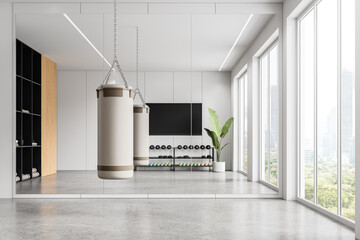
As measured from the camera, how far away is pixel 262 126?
329 inches

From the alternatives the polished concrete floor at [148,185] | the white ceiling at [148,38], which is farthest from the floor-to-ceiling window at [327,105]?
the white ceiling at [148,38]

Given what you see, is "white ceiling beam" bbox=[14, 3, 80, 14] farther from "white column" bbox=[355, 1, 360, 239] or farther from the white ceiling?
"white column" bbox=[355, 1, 360, 239]

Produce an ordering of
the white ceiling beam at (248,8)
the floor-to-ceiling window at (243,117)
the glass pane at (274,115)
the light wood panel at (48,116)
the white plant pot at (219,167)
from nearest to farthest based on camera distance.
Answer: the white ceiling beam at (248,8) < the glass pane at (274,115) < the white plant pot at (219,167) < the floor-to-ceiling window at (243,117) < the light wood panel at (48,116)

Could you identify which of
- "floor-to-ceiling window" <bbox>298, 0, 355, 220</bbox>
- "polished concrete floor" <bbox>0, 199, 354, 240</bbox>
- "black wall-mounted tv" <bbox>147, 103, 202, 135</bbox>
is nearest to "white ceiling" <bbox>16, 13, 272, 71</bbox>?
"black wall-mounted tv" <bbox>147, 103, 202, 135</bbox>

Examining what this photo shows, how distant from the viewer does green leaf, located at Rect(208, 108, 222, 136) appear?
908 cm

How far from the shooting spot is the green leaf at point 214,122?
29.8 feet

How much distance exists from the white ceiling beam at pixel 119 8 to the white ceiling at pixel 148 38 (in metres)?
0.20

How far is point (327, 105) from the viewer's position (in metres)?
4.95

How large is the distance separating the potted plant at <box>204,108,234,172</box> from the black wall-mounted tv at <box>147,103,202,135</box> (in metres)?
0.28

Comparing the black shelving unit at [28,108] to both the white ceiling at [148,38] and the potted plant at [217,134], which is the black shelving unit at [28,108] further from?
the potted plant at [217,134]

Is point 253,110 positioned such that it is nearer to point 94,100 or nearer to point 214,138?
point 214,138

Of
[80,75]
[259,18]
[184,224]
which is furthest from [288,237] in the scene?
[80,75]

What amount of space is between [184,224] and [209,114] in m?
5.03

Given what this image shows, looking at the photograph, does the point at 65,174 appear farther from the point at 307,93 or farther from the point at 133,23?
the point at 307,93
